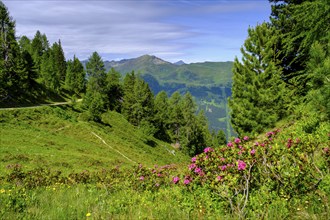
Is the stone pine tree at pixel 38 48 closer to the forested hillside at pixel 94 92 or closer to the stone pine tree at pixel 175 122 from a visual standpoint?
the forested hillside at pixel 94 92

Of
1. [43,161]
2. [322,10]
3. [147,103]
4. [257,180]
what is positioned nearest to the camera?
[257,180]

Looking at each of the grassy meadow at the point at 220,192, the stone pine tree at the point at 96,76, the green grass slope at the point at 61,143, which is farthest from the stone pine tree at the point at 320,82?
the stone pine tree at the point at 96,76

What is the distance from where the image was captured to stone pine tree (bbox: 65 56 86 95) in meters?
82.8

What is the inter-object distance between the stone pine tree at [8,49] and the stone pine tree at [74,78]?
96.5 feet

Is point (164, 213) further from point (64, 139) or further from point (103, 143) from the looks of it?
point (103, 143)

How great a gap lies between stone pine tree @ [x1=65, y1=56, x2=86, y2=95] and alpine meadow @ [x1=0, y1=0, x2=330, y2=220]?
24.4 inches

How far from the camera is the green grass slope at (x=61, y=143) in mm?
26562

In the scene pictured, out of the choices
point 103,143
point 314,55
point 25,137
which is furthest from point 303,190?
point 103,143

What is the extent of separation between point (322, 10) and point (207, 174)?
10981mm

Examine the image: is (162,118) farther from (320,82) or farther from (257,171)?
(257,171)

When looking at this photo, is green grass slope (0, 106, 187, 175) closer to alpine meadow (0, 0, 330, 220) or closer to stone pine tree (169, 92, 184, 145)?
alpine meadow (0, 0, 330, 220)

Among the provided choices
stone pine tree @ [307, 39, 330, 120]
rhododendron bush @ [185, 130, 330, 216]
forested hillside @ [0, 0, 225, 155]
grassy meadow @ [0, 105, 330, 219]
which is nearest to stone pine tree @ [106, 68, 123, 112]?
forested hillside @ [0, 0, 225, 155]

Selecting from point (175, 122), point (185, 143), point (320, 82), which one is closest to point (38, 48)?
point (175, 122)

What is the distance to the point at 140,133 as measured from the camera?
63438 mm
